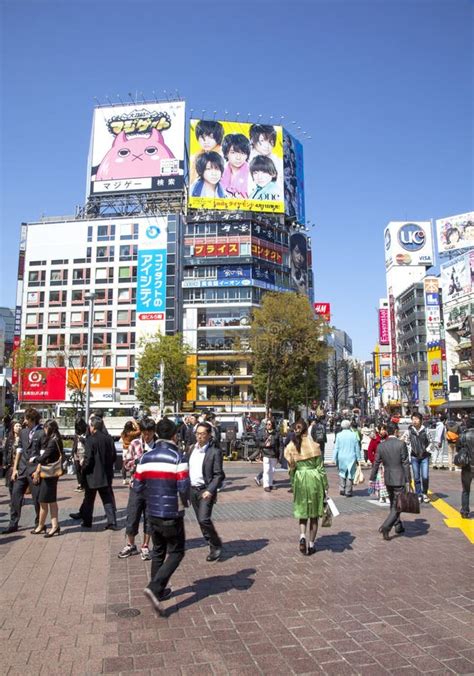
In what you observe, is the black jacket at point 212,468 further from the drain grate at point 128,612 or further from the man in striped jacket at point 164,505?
the drain grate at point 128,612

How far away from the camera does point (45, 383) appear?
47969 mm

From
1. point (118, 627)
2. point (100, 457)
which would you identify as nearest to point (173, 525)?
point (118, 627)

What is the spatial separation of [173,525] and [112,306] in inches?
2390

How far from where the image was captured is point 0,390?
65.9 feet

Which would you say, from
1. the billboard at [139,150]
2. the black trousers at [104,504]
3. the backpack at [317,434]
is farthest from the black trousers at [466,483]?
the billboard at [139,150]

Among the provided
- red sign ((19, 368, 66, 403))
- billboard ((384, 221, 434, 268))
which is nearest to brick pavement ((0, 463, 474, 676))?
red sign ((19, 368, 66, 403))

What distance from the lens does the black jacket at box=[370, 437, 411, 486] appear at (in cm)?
827

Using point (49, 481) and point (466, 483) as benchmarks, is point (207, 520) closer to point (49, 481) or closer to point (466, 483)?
point (49, 481)

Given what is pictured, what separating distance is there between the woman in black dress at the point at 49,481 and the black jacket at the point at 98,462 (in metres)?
0.46

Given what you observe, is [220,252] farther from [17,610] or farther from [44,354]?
[17,610]

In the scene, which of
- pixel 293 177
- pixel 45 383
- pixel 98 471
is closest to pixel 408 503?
pixel 98 471

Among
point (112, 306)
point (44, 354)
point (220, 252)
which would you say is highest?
point (220, 252)

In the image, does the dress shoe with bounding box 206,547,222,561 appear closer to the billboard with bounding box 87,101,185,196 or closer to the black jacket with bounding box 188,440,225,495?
the black jacket with bounding box 188,440,225,495

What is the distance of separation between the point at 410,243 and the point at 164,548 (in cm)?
9949
